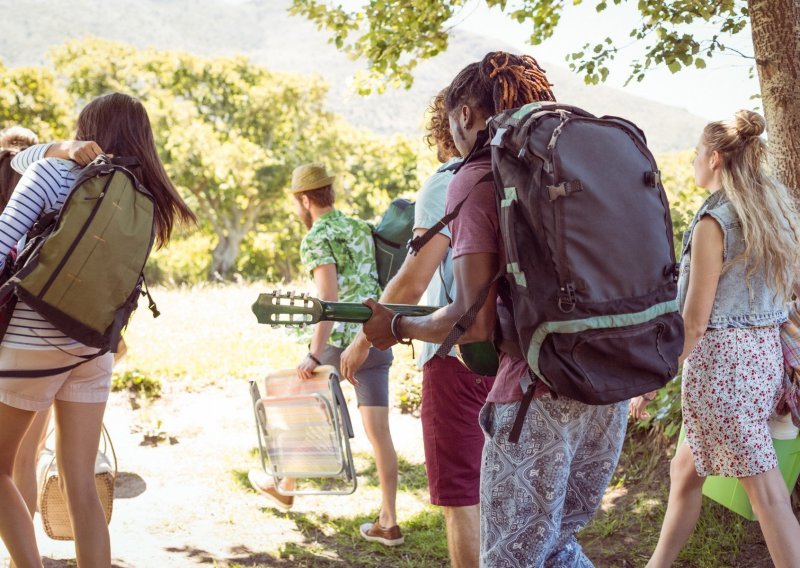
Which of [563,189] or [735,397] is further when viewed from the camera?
[735,397]

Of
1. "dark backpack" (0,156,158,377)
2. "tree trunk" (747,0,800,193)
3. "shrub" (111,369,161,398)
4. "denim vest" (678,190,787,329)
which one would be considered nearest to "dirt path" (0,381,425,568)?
"shrub" (111,369,161,398)

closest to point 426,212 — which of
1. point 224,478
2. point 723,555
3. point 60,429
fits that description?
point 60,429

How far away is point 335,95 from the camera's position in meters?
179

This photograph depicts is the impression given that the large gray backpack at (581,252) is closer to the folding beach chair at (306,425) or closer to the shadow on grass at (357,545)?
the folding beach chair at (306,425)

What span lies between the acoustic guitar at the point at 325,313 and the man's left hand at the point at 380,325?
2cm

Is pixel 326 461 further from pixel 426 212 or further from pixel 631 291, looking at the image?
pixel 631 291

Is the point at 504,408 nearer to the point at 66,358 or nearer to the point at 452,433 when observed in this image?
the point at 452,433

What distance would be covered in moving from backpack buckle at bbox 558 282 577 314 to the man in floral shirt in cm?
260

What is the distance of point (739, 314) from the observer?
3.17 meters

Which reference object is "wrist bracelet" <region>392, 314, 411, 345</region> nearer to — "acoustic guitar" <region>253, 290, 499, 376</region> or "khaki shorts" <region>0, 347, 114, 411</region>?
"acoustic guitar" <region>253, 290, 499, 376</region>

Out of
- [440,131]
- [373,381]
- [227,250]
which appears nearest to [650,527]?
[373,381]

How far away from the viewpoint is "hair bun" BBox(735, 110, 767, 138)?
124 inches

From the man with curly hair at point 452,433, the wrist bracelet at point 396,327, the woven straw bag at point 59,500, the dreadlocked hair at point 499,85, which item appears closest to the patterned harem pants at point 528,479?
the wrist bracelet at point 396,327

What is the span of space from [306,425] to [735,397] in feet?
7.28
